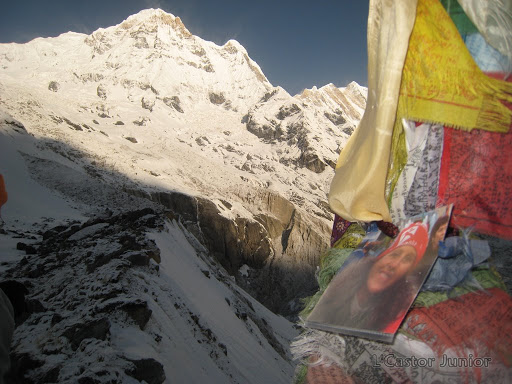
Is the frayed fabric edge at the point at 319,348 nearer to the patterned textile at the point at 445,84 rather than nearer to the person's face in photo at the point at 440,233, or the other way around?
the person's face in photo at the point at 440,233

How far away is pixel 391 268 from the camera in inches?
54.9

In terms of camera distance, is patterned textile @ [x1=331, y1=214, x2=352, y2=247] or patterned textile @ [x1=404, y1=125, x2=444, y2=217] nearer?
patterned textile @ [x1=404, y1=125, x2=444, y2=217]

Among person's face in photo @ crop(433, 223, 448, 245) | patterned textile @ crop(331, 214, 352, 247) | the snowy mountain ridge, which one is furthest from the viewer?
the snowy mountain ridge

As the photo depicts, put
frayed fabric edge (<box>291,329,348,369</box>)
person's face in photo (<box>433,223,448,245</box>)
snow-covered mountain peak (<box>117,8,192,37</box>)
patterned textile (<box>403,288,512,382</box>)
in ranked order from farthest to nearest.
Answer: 1. snow-covered mountain peak (<box>117,8,192,37</box>)
2. frayed fabric edge (<box>291,329,348,369</box>)
3. person's face in photo (<box>433,223,448,245</box>)
4. patterned textile (<box>403,288,512,382</box>)

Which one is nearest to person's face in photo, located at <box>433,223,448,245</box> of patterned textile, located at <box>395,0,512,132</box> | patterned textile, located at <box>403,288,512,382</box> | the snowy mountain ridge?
patterned textile, located at <box>403,288,512,382</box>

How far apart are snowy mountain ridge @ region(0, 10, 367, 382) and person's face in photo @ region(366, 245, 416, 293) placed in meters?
3.02

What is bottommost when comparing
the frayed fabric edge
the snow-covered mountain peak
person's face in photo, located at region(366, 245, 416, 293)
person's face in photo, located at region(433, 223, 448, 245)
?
the frayed fabric edge

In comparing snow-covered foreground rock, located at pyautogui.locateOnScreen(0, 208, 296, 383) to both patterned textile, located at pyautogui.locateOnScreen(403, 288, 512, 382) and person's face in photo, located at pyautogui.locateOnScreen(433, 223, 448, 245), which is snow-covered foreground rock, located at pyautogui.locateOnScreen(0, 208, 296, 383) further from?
person's face in photo, located at pyautogui.locateOnScreen(433, 223, 448, 245)

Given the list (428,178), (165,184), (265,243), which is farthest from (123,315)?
(265,243)

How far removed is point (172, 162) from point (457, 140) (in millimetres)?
30971

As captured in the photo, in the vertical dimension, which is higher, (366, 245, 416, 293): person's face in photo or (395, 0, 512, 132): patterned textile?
(395, 0, 512, 132): patterned textile

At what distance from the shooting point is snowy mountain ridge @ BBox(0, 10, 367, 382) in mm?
5820

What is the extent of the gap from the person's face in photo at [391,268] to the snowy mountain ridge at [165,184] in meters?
3.02

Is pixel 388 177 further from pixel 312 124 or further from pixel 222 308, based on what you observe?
pixel 312 124
